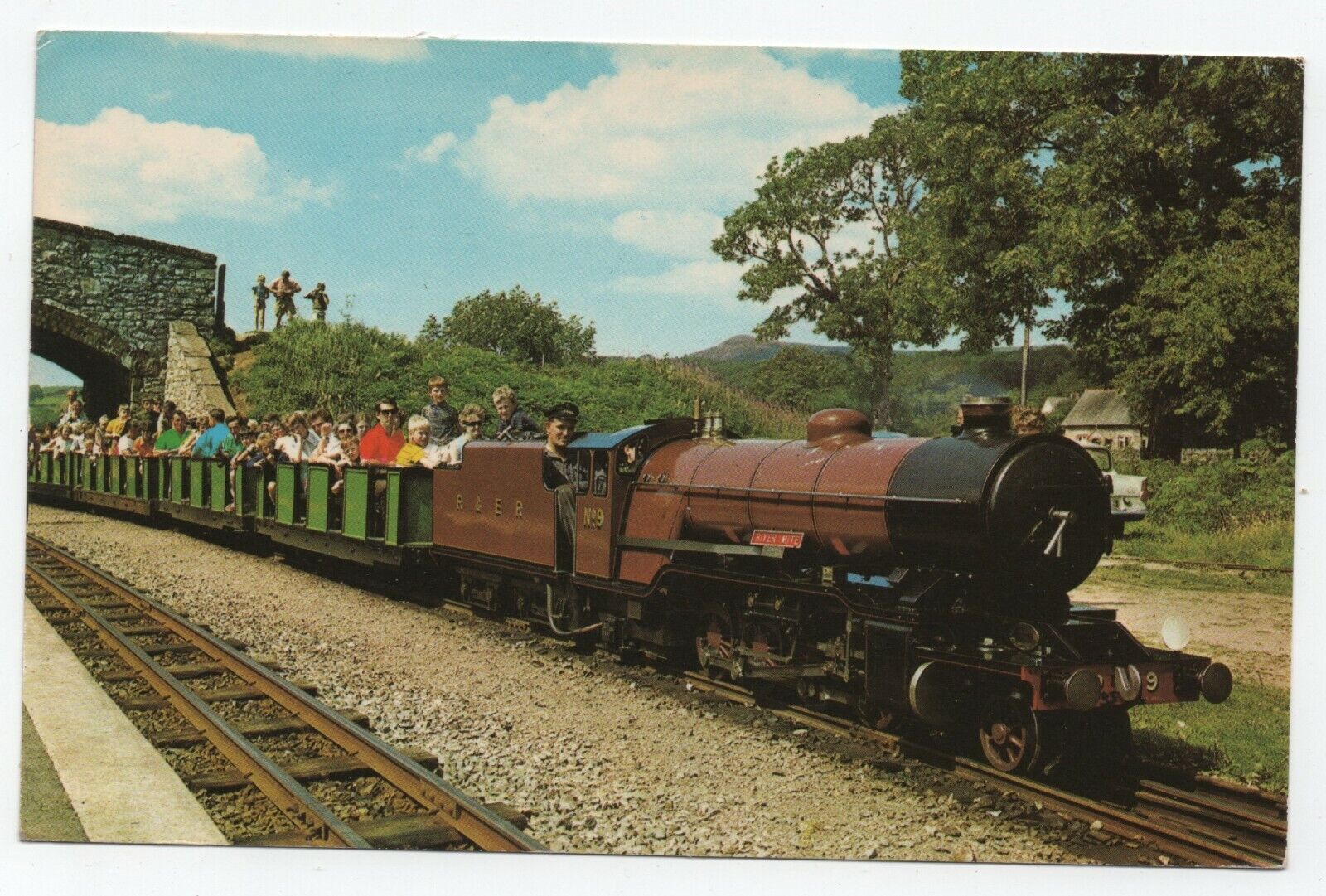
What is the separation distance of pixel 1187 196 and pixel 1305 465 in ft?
14.7

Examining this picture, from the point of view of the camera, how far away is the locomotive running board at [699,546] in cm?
826

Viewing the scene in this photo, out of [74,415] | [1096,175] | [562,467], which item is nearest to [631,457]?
[562,467]

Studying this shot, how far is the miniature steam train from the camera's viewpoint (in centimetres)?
677

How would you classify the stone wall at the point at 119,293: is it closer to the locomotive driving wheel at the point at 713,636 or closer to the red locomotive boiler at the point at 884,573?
the red locomotive boiler at the point at 884,573

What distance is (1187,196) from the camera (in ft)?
33.9

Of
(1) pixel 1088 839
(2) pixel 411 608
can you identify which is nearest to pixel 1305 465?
(1) pixel 1088 839

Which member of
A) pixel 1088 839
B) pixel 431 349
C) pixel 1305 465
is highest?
pixel 431 349

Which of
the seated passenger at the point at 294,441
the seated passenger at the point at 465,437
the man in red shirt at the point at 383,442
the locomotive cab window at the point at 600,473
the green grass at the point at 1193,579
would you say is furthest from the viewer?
the seated passenger at the point at 294,441

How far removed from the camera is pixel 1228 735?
7742mm

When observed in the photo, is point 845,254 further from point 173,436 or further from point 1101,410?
point 173,436

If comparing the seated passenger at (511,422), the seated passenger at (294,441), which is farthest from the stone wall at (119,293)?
the seated passenger at (511,422)

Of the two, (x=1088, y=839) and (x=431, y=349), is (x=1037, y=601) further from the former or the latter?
(x=431, y=349)

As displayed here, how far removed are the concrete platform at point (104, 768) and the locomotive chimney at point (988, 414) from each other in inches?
217

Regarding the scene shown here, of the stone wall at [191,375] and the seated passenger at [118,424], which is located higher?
the stone wall at [191,375]
